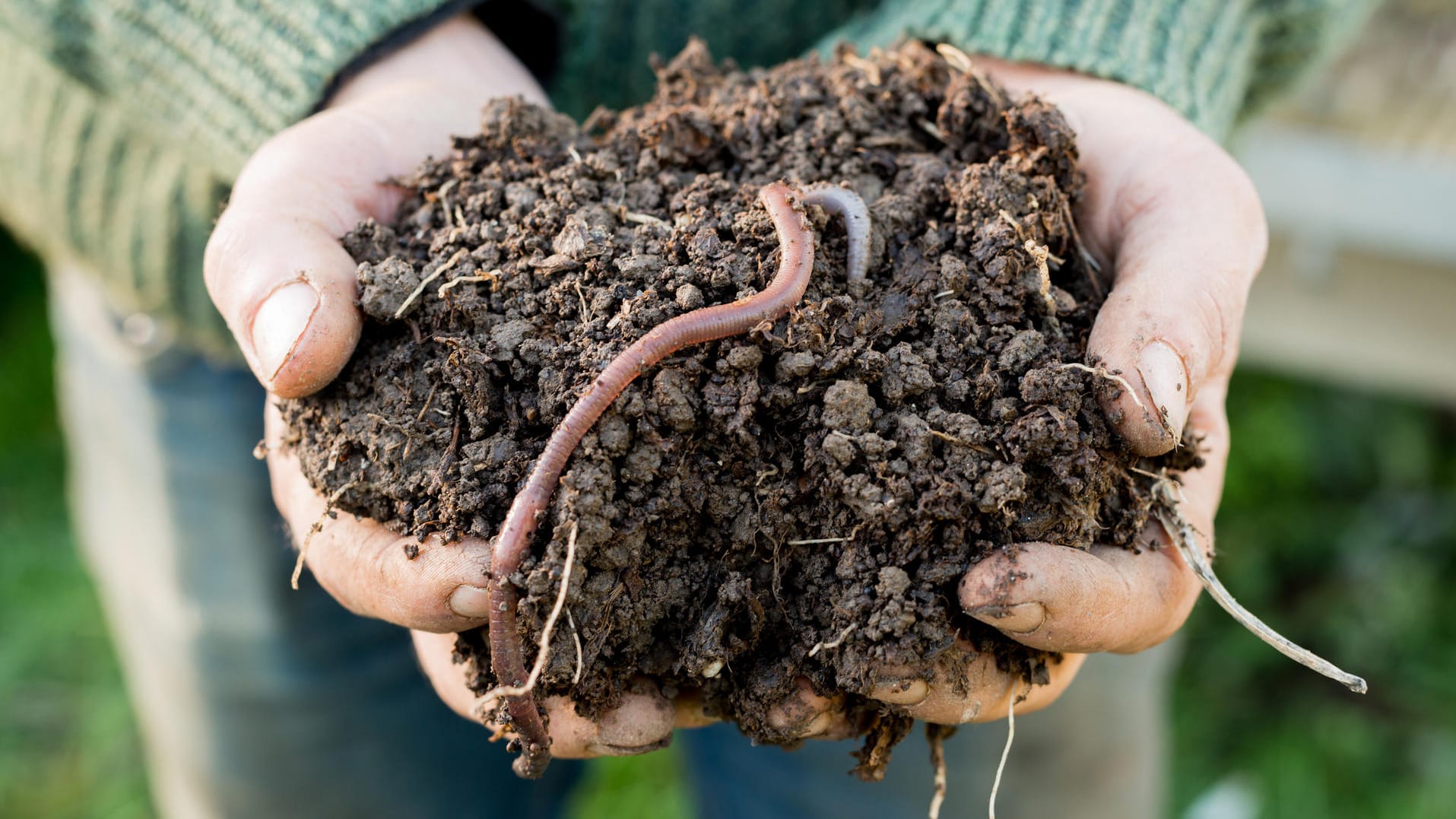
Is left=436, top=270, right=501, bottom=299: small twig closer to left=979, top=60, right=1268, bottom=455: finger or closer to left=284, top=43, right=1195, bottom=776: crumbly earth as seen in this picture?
left=284, top=43, right=1195, bottom=776: crumbly earth

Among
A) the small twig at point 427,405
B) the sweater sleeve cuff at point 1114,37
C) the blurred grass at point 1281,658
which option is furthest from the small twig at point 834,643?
the blurred grass at point 1281,658

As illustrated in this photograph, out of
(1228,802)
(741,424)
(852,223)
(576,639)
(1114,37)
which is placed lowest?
(1228,802)

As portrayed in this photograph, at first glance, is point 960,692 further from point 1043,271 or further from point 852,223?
point 852,223

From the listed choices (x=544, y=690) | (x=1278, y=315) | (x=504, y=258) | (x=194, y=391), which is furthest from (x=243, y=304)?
(x=1278, y=315)

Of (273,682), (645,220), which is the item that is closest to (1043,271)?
(645,220)

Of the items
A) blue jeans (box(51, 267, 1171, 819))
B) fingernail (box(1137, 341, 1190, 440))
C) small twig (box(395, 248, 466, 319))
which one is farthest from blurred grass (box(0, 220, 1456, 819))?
fingernail (box(1137, 341, 1190, 440))
